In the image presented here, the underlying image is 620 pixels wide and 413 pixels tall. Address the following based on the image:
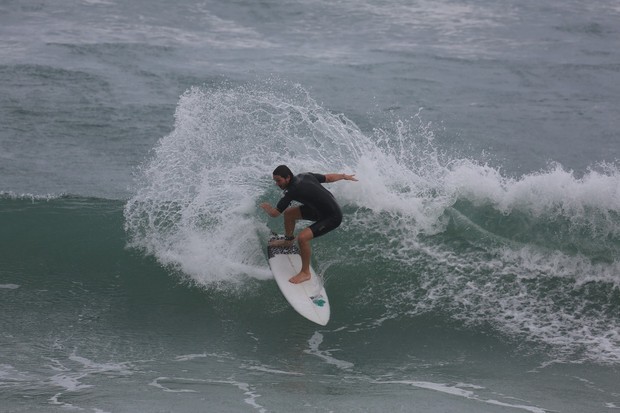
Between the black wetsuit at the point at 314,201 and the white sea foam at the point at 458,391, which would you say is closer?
the white sea foam at the point at 458,391

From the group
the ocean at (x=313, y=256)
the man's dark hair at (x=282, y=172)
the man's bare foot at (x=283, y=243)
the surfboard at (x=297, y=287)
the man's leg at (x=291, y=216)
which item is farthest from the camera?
the man's bare foot at (x=283, y=243)

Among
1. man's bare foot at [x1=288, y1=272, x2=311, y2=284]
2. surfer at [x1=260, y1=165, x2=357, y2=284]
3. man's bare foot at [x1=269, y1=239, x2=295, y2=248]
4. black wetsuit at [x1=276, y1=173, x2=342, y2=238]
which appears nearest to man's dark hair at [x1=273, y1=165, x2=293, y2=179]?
surfer at [x1=260, y1=165, x2=357, y2=284]

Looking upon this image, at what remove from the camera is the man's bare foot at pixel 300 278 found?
10243mm

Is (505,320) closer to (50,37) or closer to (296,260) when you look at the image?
(296,260)

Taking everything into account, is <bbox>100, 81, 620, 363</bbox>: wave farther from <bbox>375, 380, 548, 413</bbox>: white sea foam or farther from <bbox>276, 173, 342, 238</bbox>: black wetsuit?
<bbox>375, 380, 548, 413</bbox>: white sea foam

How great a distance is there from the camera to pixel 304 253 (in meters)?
10.1

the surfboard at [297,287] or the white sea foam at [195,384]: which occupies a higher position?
the surfboard at [297,287]

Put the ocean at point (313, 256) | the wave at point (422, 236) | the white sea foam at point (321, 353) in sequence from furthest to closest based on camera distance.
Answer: the wave at point (422, 236)
the white sea foam at point (321, 353)
the ocean at point (313, 256)

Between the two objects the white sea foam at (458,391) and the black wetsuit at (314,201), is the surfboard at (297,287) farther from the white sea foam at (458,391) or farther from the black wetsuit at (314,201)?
the white sea foam at (458,391)

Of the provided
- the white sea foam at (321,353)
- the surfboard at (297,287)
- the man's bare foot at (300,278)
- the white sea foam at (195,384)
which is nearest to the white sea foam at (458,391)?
the white sea foam at (321,353)

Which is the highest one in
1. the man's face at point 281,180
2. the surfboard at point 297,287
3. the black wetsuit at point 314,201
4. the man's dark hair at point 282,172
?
the man's dark hair at point 282,172

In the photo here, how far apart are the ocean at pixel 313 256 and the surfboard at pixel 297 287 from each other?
200mm

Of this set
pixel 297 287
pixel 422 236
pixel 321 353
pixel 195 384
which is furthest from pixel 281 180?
pixel 422 236

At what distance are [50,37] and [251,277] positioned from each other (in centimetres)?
1424
